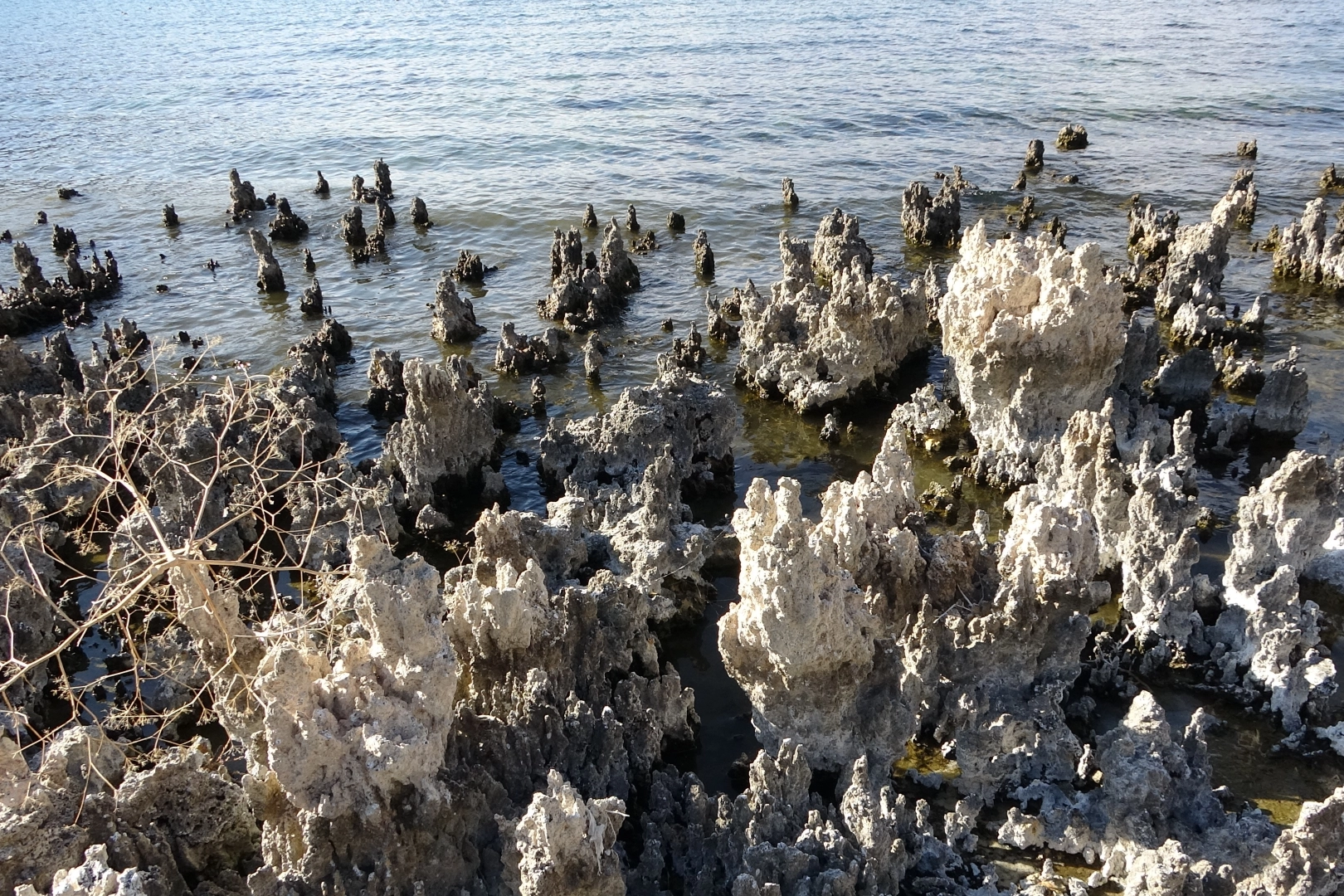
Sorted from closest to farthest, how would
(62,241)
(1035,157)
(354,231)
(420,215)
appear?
(354,231), (62,241), (420,215), (1035,157)

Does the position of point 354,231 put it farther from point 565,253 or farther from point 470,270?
point 565,253

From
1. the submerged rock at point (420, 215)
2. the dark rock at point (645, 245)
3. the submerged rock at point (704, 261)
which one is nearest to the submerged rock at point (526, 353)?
the submerged rock at point (704, 261)

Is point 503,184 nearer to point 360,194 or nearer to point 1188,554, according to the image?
point 360,194

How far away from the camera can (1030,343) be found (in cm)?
1440

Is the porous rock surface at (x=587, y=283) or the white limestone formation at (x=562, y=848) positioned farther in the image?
the porous rock surface at (x=587, y=283)

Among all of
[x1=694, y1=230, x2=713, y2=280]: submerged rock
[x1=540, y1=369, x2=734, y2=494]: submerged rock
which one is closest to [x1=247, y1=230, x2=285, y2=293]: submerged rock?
[x1=694, y1=230, x2=713, y2=280]: submerged rock

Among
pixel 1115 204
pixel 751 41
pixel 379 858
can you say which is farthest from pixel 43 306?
pixel 751 41

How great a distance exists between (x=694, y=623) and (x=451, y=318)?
11654 millimetres

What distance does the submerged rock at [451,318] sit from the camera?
21453 millimetres

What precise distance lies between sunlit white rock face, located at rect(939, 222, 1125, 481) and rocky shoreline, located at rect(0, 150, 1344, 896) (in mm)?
60

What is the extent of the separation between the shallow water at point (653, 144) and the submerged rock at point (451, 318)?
1.53 feet

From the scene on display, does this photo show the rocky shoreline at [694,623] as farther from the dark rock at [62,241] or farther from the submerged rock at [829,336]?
the dark rock at [62,241]

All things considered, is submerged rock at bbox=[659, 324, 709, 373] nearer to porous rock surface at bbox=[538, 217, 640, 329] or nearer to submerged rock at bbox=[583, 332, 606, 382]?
submerged rock at bbox=[583, 332, 606, 382]

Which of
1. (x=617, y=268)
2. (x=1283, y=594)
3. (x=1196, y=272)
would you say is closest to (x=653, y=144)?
(x=617, y=268)
